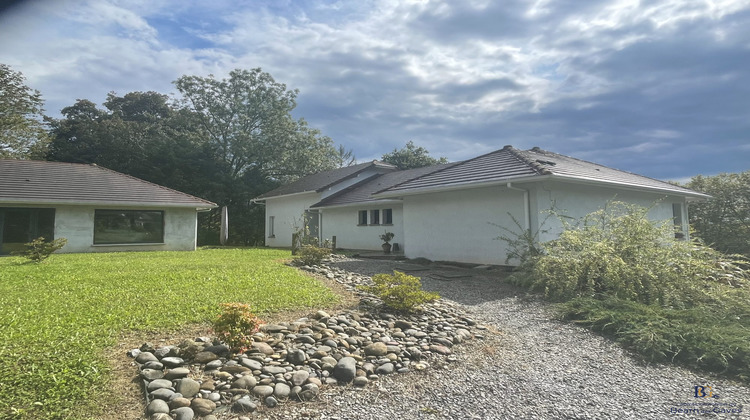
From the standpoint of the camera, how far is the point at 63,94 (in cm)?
524

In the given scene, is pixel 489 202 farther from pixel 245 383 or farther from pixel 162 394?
pixel 162 394

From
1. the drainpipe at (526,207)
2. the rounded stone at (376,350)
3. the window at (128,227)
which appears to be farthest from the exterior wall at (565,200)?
the window at (128,227)

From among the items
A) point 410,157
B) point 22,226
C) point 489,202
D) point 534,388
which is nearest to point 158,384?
point 534,388

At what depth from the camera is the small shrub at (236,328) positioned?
381cm

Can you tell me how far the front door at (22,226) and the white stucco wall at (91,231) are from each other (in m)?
0.33

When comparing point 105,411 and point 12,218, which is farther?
point 12,218

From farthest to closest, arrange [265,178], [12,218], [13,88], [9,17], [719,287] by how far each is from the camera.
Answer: [265,178]
[13,88]
[12,218]
[719,287]
[9,17]

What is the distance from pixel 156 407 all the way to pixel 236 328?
1062 mm

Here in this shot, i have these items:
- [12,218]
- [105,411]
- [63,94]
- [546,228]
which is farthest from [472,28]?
[12,218]

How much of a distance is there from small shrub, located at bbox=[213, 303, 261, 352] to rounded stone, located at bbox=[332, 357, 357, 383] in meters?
0.97

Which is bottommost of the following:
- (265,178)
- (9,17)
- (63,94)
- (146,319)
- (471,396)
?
(471,396)

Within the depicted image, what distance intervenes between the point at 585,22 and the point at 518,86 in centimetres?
351

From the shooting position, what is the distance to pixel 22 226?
15.2 meters

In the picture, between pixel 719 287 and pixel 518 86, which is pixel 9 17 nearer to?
pixel 719 287
